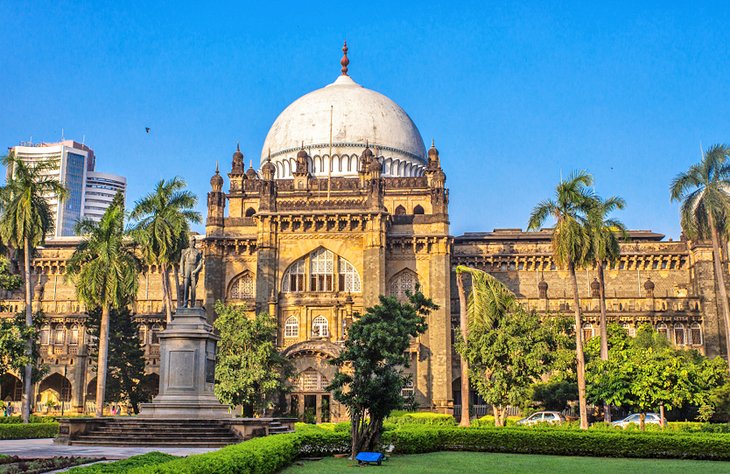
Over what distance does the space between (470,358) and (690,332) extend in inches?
925

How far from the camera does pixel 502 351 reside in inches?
1762

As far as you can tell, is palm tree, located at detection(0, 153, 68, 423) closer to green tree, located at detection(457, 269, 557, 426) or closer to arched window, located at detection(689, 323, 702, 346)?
green tree, located at detection(457, 269, 557, 426)

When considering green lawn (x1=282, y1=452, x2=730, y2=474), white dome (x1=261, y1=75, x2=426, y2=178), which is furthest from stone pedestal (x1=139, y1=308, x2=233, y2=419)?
white dome (x1=261, y1=75, x2=426, y2=178)

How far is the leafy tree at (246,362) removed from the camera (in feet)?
153

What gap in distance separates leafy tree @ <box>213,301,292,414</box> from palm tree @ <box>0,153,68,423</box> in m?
10.3

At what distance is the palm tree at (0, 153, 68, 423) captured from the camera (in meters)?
45.7

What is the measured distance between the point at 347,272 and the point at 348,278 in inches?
16.4

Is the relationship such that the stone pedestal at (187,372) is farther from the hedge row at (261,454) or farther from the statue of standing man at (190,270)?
the hedge row at (261,454)

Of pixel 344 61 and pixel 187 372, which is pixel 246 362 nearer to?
pixel 187 372

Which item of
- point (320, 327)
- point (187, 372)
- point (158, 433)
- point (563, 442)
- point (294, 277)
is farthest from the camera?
point (294, 277)

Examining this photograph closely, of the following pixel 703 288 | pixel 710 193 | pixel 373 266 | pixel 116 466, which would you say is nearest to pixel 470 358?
pixel 373 266

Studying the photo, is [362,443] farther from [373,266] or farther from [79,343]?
[79,343]

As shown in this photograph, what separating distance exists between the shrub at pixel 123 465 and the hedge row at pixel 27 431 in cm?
2120

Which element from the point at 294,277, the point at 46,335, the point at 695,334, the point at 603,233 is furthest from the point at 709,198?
the point at 46,335
